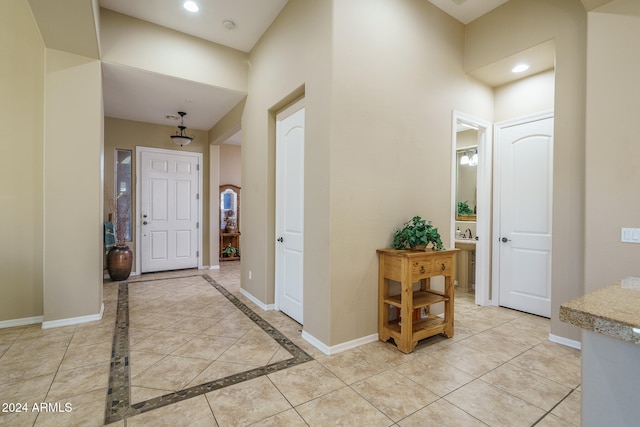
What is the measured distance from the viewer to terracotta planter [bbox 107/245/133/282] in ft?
16.8

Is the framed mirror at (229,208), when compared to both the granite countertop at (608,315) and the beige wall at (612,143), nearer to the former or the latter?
the beige wall at (612,143)

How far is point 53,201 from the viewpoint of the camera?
3162 millimetres

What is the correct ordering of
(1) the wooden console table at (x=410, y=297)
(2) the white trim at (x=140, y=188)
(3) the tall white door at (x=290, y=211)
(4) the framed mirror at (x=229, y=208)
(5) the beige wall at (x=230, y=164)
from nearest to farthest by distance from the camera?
(1) the wooden console table at (x=410, y=297)
(3) the tall white door at (x=290, y=211)
(2) the white trim at (x=140, y=188)
(4) the framed mirror at (x=229, y=208)
(5) the beige wall at (x=230, y=164)

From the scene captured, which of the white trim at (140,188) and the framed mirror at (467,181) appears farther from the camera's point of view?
the white trim at (140,188)

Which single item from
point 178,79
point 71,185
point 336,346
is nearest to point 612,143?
point 336,346

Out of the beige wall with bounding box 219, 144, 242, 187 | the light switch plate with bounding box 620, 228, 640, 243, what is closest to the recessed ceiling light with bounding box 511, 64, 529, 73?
the light switch plate with bounding box 620, 228, 640, 243

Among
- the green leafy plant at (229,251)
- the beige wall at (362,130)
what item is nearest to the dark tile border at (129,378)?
the beige wall at (362,130)

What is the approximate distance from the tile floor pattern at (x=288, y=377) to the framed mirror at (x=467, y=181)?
7.08 feet

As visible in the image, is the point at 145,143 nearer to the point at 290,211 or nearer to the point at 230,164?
the point at 230,164

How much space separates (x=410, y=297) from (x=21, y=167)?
437cm

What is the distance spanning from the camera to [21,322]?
333cm

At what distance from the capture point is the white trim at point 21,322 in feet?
10.7

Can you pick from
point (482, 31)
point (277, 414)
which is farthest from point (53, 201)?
point (482, 31)

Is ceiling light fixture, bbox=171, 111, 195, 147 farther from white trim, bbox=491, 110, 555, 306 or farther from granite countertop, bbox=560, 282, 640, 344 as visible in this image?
granite countertop, bbox=560, 282, 640, 344
